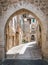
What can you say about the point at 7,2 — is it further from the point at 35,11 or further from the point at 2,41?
the point at 2,41

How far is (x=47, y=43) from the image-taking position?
730 centimetres

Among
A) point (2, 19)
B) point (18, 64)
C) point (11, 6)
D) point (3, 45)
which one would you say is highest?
point (11, 6)

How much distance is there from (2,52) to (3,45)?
0.32 meters

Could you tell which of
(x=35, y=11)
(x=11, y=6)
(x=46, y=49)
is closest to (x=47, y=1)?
(x=35, y=11)

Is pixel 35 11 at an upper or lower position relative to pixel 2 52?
upper

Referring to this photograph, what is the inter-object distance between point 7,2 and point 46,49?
277 cm

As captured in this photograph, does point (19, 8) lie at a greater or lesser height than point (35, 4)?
lesser

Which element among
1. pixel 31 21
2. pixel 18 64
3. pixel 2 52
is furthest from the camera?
pixel 31 21

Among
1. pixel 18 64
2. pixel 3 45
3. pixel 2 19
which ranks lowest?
pixel 18 64

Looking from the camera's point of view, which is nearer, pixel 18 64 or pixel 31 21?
pixel 18 64

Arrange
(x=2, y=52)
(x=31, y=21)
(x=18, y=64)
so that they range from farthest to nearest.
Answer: (x=31, y=21), (x=2, y=52), (x=18, y=64)

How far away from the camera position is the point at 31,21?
108 ft

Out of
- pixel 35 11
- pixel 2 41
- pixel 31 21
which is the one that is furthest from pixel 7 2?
pixel 31 21

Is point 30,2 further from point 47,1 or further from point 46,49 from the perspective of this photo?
point 46,49
